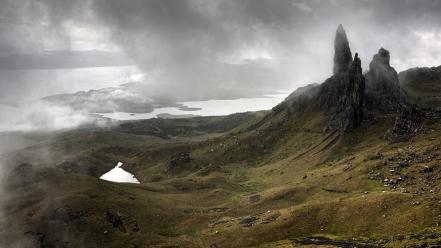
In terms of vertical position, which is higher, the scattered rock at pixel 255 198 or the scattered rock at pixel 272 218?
the scattered rock at pixel 272 218

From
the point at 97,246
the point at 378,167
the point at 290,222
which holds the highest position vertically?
the point at 378,167

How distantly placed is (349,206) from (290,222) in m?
19.1

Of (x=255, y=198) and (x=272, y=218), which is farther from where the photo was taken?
(x=255, y=198)

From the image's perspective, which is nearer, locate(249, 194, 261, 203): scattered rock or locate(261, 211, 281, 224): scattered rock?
locate(261, 211, 281, 224): scattered rock

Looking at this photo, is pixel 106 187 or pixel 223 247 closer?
pixel 223 247

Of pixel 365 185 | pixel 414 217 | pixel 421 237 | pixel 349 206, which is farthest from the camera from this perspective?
pixel 365 185

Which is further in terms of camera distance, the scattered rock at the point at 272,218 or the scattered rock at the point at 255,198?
the scattered rock at the point at 255,198

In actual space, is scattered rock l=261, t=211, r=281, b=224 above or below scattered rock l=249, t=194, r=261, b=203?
above

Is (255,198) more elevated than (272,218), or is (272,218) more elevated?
(272,218)

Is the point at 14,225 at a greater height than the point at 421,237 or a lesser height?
lesser

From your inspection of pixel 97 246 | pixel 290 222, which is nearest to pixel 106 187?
pixel 97 246

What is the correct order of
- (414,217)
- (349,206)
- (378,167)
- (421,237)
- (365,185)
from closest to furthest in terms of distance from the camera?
(421,237) < (414,217) < (349,206) < (365,185) < (378,167)

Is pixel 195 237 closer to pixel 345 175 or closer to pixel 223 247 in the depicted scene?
pixel 223 247

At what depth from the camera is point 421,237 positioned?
98312mm
